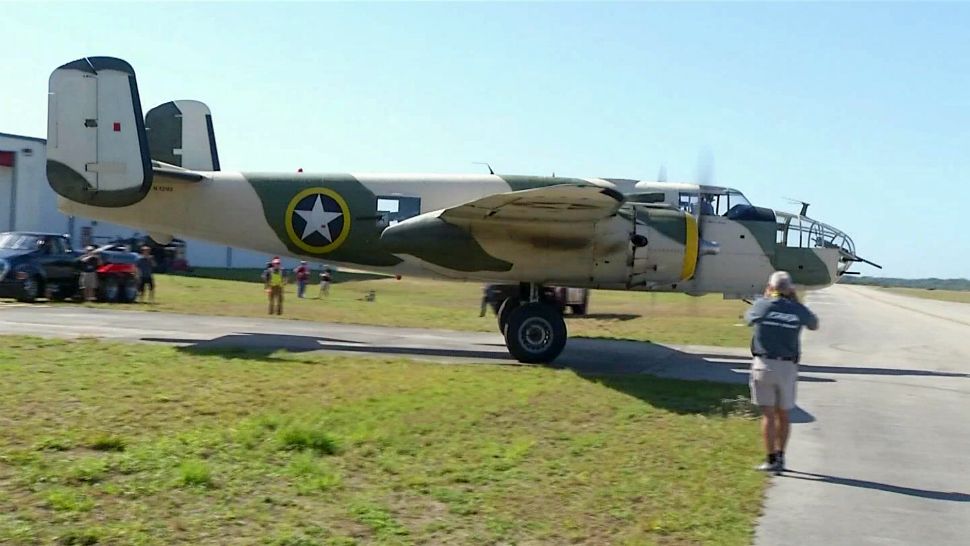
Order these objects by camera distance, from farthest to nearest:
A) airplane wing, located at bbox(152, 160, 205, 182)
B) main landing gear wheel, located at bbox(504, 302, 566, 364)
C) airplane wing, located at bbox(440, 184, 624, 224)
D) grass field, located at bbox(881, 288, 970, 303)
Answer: grass field, located at bbox(881, 288, 970, 303) → airplane wing, located at bbox(152, 160, 205, 182) → main landing gear wheel, located at bbox(504, 302, 566, 364) → airplane wing, located at bbox(440, 184, 624, 224)

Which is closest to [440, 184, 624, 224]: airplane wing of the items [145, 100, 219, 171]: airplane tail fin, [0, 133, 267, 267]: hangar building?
[145, 100, 219, 171]: airplane tail fin

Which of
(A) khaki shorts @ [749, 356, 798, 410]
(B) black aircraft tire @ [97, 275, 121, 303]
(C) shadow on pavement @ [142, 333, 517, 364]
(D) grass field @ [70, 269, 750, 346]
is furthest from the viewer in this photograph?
(B) black aircraft tire @ [97, 275, 121, 303]

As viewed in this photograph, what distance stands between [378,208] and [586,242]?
388 centimetres

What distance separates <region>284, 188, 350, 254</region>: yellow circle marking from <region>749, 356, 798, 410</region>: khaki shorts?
9527mm

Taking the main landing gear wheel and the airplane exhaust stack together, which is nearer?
the main landing gear wheel

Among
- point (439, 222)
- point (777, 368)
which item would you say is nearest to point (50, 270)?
point (439, 222)

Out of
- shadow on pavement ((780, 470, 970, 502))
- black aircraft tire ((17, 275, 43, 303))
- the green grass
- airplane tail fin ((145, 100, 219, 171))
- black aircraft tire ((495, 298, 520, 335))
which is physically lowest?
shadow on pavement ((780, 470, 970, 502))

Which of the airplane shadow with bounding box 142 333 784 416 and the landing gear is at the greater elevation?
the landing gear

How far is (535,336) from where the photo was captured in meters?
15.5

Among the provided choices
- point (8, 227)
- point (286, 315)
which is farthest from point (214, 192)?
point (8, 227)

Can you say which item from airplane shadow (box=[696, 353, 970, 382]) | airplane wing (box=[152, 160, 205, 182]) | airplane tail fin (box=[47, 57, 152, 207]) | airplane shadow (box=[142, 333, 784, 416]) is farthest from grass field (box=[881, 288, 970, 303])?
airplane tail fin (box=[47, 57, 152, 207])

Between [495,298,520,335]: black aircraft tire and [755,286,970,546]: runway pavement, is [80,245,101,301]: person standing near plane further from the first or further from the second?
[755,286,970,546]: runway pavement

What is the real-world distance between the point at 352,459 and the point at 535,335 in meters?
7.99

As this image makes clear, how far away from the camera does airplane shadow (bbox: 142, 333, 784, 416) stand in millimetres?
12008
